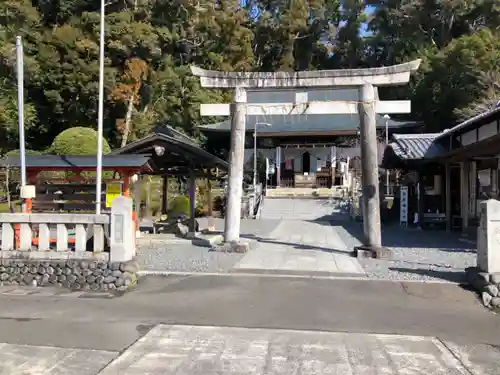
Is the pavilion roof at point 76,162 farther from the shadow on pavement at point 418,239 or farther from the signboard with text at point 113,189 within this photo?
the shadow on pavement at point 418,239

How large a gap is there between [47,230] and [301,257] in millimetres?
5547

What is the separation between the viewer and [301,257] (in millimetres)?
11023

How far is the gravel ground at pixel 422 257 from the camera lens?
8.99 meters

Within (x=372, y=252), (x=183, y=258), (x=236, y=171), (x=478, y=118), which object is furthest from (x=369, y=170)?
(x=478, y=118)

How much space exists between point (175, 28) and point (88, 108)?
1084 cm

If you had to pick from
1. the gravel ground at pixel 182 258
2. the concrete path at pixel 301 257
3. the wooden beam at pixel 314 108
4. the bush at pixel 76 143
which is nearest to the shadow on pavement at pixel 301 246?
the concrete path at pixel 301 257

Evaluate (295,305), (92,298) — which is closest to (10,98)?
(92,298)

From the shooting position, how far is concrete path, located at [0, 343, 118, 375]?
4.53 m

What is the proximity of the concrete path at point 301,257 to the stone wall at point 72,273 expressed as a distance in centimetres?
240

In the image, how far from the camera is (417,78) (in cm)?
3869

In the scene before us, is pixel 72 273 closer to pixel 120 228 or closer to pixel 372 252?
pixel 120 228

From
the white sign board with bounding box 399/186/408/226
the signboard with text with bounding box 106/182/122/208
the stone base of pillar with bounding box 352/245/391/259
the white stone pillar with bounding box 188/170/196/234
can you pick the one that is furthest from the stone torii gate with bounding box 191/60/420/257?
the white sign board with bounding box 399/186/408/226

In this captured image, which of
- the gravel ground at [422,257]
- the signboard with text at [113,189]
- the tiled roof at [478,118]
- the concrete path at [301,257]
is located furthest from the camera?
the tiled roof at [478,118]

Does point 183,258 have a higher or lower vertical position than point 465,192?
lower
